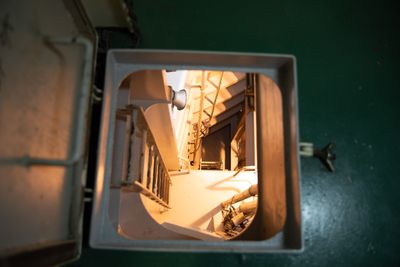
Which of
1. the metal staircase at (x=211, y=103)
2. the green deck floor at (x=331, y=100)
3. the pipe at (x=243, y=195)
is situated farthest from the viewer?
the metal staircase at (x=211, y=103)

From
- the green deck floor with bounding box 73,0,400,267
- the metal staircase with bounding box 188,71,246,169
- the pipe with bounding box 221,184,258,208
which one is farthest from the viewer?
the metal staircase with bounding box 188,71,246,169

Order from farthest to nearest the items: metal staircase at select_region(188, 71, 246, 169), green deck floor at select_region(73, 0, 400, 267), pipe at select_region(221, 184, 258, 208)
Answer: metal staircase at select_region(188, 71, 246, 169)
pipe at select_region(221, 184, 258, 208)
green deck floor at select_region(73, 0, 400, 267)

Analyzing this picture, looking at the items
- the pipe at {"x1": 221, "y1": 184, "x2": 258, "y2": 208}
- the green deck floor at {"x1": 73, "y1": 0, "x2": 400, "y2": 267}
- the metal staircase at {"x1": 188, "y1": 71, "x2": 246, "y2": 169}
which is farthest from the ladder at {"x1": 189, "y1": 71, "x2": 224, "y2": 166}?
the green deck floor at {"x1": 73, "y1": 0, "x2": 400, "y2": 267}

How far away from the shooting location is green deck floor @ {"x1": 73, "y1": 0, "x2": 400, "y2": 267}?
3.89ft

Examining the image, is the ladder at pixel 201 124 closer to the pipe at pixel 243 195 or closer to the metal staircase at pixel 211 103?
the metal staircase at pixel 211 103

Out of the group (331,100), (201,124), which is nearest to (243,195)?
(331,100)

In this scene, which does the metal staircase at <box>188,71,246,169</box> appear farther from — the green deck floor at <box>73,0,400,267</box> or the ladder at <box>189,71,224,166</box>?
the green deck floor at <box>73,0,400,267</box>

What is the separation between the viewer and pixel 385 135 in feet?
4.22

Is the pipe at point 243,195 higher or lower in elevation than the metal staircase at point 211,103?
lower

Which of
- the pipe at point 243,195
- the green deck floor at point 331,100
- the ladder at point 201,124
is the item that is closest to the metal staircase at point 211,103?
the ladder at point 201,124

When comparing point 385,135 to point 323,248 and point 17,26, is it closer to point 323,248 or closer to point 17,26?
point 323,248

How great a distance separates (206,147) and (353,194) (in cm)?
702

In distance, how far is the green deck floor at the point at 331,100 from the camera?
1.18m

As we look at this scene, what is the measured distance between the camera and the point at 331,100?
51.4 inches
